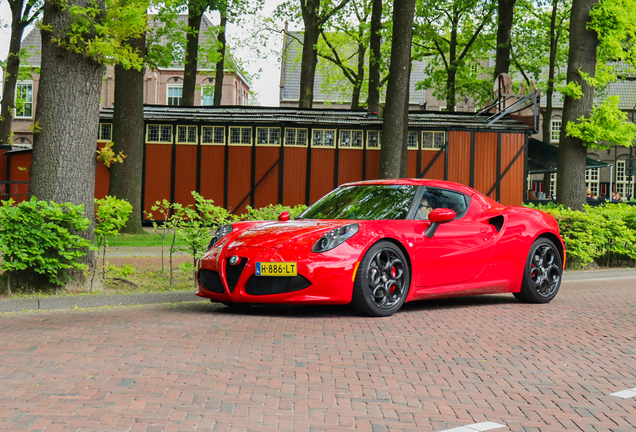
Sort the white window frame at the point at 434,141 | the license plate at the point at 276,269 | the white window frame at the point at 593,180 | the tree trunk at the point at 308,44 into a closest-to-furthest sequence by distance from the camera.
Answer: the license plate at the point at 276,269
the white window frame at the point at 434,141
the tree trunk at the point at 308,44
the white window frame at the point at 593,180

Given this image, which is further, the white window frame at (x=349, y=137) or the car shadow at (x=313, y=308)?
the white window frame at (x=349, y=137)

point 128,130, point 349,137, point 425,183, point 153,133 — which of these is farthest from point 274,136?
point 425,183

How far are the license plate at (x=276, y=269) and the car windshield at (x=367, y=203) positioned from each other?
4.08 ft

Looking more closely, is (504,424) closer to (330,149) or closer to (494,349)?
(494,349)

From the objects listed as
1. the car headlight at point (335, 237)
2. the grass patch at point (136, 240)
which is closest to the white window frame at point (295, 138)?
the grass patch at point (136, 240)

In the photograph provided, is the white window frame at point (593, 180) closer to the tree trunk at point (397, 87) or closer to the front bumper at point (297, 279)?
the tree trunk at point (397, 87)

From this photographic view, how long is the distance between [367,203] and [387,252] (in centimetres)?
92

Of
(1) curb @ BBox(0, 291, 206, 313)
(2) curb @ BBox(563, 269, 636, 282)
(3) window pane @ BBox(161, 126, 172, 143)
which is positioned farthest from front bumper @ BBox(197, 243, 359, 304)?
(3) window pane @ BBox(161, 126, 172, 143)

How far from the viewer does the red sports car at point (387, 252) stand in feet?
23.2

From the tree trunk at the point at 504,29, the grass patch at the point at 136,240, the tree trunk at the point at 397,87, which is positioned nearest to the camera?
the grass patch at the point at 136,240

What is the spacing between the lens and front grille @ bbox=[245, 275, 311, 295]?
7020 millimetres

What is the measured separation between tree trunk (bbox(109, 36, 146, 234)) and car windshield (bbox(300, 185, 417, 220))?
9353mm

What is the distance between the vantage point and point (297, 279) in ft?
23.0

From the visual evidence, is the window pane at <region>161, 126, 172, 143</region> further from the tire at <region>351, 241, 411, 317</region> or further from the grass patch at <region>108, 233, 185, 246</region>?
the tire at <region>351, 241, 411, 317</region>
